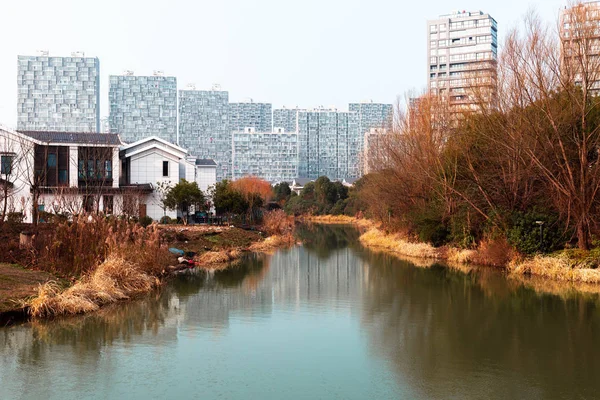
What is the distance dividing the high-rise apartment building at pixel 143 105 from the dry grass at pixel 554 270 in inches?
3949

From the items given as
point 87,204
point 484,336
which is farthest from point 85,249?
point 87,204

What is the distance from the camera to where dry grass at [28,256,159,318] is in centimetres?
1192

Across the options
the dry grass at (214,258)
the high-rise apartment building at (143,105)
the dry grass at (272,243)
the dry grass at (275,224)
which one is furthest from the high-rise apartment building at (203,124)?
the dry grass at (214,258)

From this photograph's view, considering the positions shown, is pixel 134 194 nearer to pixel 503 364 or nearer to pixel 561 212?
pixel 561 212

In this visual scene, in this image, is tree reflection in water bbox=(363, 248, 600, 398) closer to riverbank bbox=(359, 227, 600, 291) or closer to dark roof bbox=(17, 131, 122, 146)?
riverbank bbox=(359, 227, 600, 291)

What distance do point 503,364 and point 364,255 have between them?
16973 mm

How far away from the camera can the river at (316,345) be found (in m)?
8.21

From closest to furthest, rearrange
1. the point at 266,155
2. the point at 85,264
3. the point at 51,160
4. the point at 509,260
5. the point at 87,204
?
the point at 85,264 < the point at 509,260 < the point at 87,204 < the point at 51,160 < the point at 266,155

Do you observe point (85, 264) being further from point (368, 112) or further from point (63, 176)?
point (368, 112)

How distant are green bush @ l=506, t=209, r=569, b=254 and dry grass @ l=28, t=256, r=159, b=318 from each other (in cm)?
1071

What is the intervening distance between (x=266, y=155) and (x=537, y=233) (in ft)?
300

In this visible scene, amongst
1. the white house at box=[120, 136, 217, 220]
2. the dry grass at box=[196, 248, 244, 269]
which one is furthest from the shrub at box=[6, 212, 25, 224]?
the white house at box=[120, 136, 217, 220]

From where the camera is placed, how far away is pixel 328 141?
115 m

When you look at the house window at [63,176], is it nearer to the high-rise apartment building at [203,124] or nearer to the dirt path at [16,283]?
the dirt path at [16,283]
